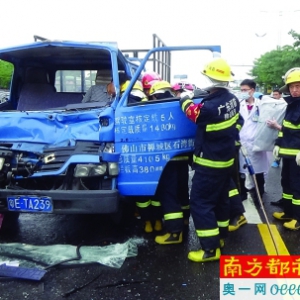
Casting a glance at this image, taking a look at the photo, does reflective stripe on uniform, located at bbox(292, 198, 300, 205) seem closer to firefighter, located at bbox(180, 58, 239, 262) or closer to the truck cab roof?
firefighter, located at bbox(180, 58, 239, 262)

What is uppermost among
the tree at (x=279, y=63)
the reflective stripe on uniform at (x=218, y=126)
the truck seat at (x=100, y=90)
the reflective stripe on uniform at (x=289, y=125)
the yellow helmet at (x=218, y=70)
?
the yellow helmet at (x=218, y=70)

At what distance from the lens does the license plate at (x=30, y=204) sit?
3697mm

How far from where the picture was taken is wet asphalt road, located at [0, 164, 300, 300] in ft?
10.8

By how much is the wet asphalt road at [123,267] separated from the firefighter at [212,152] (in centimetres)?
30

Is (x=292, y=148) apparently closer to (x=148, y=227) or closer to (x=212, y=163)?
(x=212, y=163)

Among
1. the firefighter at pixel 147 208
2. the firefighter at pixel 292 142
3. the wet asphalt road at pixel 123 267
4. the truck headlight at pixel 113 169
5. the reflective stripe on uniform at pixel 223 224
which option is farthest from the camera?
the firefighter at pixel 292 142

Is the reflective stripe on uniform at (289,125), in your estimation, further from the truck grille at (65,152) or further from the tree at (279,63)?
the tree at (279,63)

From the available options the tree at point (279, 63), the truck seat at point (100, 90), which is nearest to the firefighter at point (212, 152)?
the truck seat at point (100, 90)

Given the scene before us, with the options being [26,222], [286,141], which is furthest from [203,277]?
[26,222]

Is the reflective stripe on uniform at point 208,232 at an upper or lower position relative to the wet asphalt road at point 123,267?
upper

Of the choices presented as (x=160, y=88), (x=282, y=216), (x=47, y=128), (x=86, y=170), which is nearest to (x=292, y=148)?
(x=282, y=216)

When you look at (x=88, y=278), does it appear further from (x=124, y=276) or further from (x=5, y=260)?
(x=5, y=260)

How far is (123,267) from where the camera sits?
373 centimetres

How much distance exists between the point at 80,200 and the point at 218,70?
1.68m
